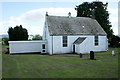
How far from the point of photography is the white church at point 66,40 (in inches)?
1012

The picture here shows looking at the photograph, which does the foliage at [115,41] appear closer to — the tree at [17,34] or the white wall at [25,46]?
the white wall at [25,46]

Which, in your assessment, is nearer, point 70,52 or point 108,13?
point 70,52

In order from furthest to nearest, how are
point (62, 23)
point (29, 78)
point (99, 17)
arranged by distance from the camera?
point (99, 17) < point (62, 23) < point (29, 78)

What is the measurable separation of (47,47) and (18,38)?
1430 cm

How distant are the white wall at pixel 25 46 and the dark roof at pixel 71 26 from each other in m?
4.19

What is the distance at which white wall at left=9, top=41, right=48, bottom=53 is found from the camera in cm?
2655

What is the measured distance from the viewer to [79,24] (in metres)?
Answer: 30.4

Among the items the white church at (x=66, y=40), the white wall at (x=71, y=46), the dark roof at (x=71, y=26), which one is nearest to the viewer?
the white wall at (x=71, y=46)

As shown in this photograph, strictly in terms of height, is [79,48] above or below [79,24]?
below

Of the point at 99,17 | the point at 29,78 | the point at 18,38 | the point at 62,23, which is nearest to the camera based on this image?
the point at 29,78

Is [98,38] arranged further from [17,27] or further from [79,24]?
[17,27]

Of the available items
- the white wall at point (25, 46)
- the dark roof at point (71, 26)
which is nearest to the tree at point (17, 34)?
the white wall at point (25, 46)

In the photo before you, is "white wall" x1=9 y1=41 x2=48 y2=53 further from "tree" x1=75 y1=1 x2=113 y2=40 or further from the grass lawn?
"tree" x1=75 y1=1 x2=113 y2=40

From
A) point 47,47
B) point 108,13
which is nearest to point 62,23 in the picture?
point 47,47
